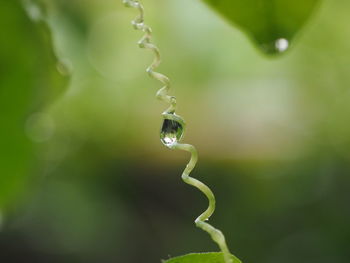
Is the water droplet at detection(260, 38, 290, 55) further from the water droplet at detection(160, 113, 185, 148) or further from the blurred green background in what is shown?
the blurred green background

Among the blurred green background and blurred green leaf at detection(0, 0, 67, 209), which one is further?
the blurred green background

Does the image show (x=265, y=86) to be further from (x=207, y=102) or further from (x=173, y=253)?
(x=173, y=253)

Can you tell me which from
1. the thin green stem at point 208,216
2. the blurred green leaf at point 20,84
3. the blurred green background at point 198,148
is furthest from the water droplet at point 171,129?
the blurred green background at point 198,148

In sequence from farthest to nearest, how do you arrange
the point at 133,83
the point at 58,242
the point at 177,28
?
the point at 58,242, the point at 133,83, the point at 177,28

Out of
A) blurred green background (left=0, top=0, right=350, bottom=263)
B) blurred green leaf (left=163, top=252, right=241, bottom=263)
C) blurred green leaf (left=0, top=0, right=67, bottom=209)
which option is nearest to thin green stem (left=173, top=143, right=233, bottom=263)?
blurred green leaf (left=163, top=252, right=241, bottom=263)

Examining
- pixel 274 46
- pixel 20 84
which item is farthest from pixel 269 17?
pixel 20 84

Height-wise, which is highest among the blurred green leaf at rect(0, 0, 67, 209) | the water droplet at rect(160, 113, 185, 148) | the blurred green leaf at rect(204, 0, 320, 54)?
the blurred green leaf at rect(204, 0, 320, 54)

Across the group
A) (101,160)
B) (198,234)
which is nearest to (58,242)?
(101,160)
